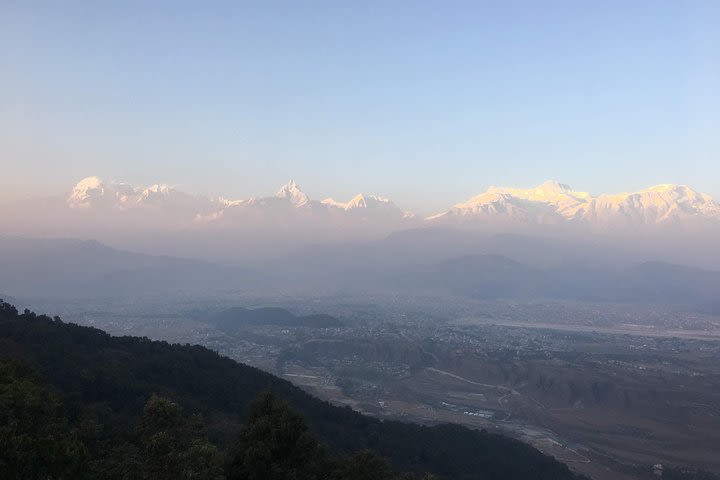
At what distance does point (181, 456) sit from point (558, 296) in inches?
7562

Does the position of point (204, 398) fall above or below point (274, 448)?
below

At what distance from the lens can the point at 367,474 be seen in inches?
595

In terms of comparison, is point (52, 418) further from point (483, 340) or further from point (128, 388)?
point (483, 340)

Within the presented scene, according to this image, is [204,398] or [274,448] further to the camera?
[204,398]

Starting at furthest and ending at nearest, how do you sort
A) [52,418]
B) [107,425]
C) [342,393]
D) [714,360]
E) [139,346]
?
[714,360] < [342,393] < [139,346] < [107,425] < [52,418]

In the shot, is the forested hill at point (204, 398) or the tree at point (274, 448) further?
the forested hill at point (204, 398)

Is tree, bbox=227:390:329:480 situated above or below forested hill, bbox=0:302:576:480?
above

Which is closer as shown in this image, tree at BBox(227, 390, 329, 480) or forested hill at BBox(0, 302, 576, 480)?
tree at BBox(227, 390, 329, 480)

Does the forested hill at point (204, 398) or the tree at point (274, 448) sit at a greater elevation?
the tree at point (274, 448)

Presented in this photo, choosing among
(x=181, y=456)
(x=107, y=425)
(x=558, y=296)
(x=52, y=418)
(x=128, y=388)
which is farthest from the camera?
(x=558, y=296)

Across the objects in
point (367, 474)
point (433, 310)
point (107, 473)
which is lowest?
point (433, 310)

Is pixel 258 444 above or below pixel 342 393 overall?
above

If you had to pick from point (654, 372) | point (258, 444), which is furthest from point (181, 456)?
point (654, 372)

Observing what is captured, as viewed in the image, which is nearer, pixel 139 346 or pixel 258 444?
pixel 258 444
